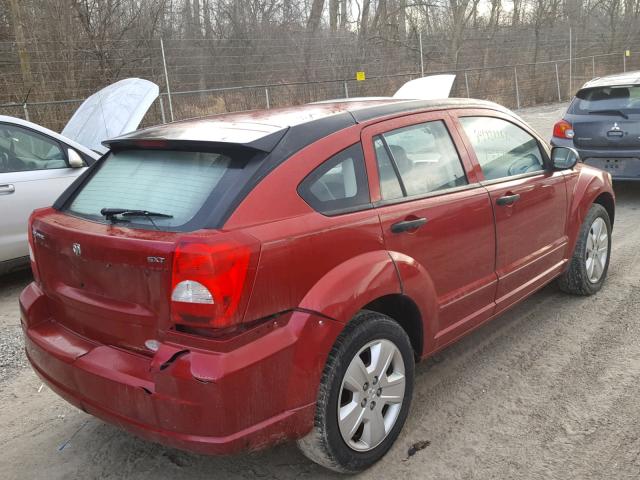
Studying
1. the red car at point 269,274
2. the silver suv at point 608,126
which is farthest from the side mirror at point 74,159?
the silver suv at point 608,126

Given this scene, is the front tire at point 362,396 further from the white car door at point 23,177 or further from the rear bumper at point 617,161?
the rear bumper at point 617,161

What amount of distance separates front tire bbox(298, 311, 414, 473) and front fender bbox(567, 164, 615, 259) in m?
2.06

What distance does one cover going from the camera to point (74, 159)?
579cm

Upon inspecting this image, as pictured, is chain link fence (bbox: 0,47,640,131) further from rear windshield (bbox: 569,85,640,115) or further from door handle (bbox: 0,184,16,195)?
rear windshield (bbox: 569,85,640,115)

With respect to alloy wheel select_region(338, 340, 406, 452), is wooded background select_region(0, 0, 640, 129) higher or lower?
higher

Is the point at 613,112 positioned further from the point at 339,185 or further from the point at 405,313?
the point at 339,185

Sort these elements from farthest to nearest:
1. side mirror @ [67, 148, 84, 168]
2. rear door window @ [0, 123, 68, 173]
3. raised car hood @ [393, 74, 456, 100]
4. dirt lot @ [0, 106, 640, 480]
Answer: side mirror @ [67, 148, 84, 168] < rear door window @ [0, 123, 68, 173] < raised car hood @ [393, 74, 456, 100] < dirt lot @ [0, 106, 640, 480]

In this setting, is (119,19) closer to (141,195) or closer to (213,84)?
(213,84)

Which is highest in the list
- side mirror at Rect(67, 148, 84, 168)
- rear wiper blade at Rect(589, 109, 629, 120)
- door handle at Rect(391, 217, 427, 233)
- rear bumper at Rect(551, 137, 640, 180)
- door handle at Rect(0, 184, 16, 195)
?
side mirror at Rect(67, 148, 84, 168)

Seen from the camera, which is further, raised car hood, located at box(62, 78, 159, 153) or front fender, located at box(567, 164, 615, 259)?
raised car hood, located at box(62, 78, 159, 153)

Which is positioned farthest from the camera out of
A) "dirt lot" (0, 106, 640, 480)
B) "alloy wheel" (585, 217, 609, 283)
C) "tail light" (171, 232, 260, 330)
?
"alloy wheel" (585, 217, 609, 283)

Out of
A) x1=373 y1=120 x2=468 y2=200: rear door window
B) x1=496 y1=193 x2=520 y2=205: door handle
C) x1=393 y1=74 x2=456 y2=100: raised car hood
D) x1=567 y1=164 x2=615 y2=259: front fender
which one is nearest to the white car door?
x1=393 y1=74 x2=456 y2=100: raised car hood

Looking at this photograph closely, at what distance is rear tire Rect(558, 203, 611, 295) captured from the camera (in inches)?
181

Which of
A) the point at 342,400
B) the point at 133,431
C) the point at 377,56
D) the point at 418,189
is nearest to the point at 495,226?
the point at 418,189
